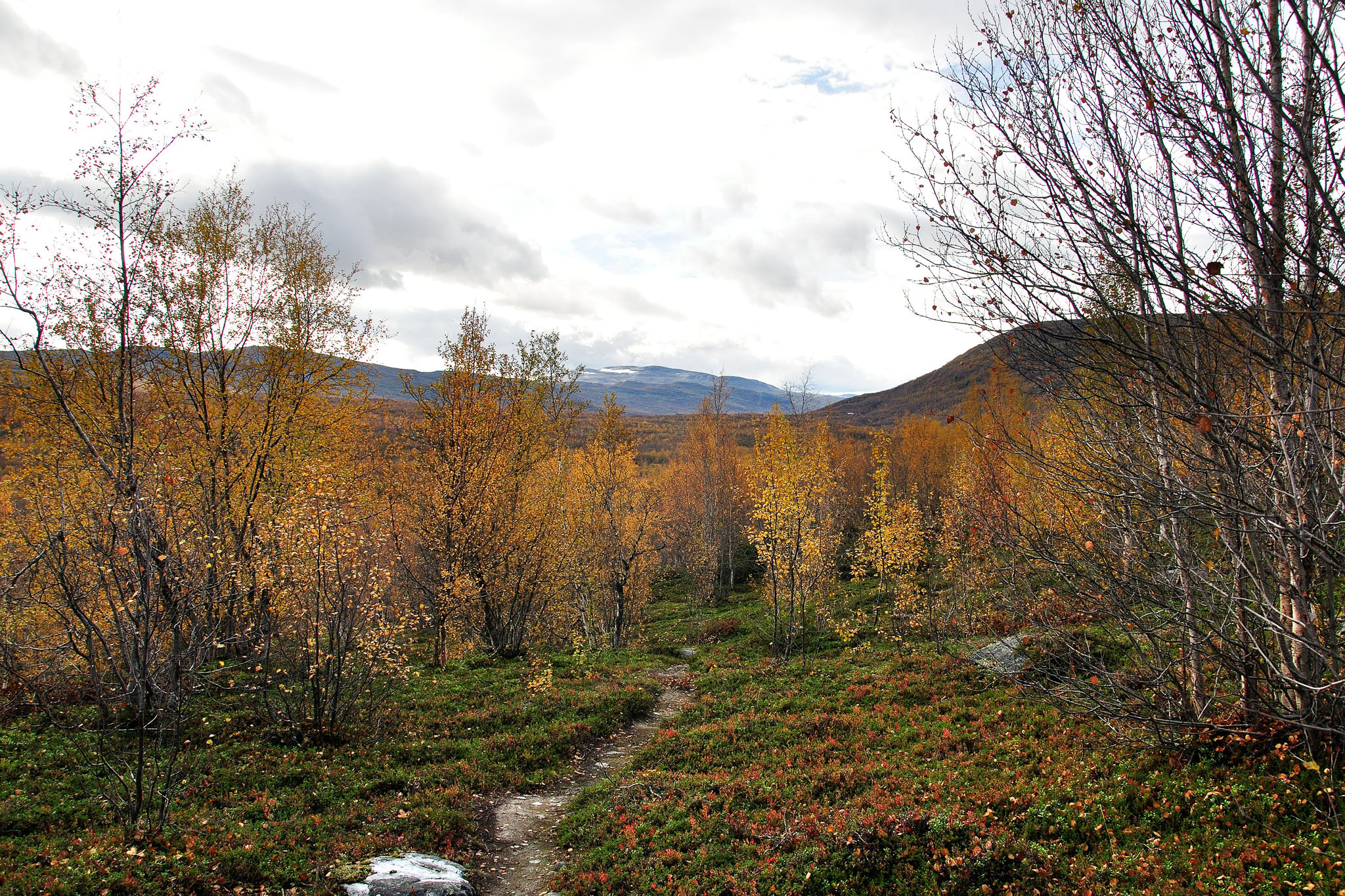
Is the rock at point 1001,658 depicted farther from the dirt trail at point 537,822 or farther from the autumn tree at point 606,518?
the autumn tree at point 606,518

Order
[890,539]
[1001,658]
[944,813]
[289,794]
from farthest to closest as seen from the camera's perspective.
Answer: [890,539], [1001,658], [289,794], [944,813]

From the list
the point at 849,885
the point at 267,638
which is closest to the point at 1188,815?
the point at 849,885

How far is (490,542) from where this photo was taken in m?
19.2

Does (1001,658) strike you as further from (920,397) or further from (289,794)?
(920,397)

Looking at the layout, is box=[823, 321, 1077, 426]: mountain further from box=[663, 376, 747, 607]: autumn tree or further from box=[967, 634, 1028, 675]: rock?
box=[967, 634, 1028, 675]: rock

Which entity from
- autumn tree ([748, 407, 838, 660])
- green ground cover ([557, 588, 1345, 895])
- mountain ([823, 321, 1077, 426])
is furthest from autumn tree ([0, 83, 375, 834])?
mountain ([823, 321, 1077, 426])

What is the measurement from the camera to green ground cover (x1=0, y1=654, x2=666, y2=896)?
22.5 feet

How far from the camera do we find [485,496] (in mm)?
19172

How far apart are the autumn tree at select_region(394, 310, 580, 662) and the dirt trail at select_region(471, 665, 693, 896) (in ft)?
22.6

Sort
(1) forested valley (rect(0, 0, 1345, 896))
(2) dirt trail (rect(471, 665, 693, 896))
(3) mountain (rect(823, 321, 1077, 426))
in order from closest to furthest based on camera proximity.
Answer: (1) forested valley (rect(0, 0, 1345, 896)) < (2) dirt trail (rect(471, 665, 693, 896)) < (3) mountain (rect(823, 321, 1077, 426))

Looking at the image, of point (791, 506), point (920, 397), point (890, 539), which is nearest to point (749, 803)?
point (791, 506)

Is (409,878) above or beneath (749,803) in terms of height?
above

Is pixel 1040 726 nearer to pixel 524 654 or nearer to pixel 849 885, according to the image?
pixel 849 885

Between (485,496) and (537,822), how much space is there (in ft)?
35.9
